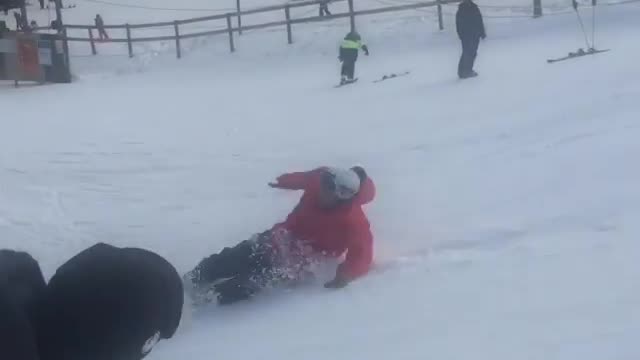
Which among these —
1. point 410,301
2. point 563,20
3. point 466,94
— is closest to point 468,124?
point 466,94

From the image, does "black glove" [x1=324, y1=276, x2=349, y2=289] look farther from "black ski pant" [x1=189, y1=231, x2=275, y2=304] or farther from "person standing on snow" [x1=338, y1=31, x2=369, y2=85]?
"person standing on snow" [x1=338, y1=31, x2=369, y2=85]

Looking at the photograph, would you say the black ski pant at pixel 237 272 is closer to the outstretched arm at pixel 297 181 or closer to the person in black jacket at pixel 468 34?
the outstretched arm at pixel 297 181

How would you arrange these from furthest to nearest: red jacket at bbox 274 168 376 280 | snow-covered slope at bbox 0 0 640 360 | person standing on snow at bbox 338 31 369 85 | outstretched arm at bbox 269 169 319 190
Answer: person standing on snow at bbox 338 31 369 85
outstretched arm at bbox 269 169 319 190
red jacket at bbox 274 168 376 280
snow-covered slope at bbox 0 0 640 360

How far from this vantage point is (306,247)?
16.2 ft

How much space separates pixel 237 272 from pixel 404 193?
2212 mm

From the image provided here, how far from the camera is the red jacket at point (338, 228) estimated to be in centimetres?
478

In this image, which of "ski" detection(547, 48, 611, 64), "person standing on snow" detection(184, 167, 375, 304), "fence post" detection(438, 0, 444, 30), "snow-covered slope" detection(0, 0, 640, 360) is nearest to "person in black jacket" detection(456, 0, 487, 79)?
"snow-covered slope" detection(0, 0, 640, 360)

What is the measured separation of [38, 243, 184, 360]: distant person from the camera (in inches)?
63.6

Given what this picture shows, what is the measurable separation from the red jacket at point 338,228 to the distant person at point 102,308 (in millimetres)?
3077

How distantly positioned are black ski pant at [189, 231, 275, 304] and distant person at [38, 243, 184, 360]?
9.64 feet

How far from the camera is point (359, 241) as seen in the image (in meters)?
4.79

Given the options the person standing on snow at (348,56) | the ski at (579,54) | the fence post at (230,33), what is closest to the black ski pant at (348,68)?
the person standing on snow at (348,56)

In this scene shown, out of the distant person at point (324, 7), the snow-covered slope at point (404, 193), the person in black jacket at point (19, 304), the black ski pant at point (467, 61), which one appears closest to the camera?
the person in black jacket at point (19, 304)

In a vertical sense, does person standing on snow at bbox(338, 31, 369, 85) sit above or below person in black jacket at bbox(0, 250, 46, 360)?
below
